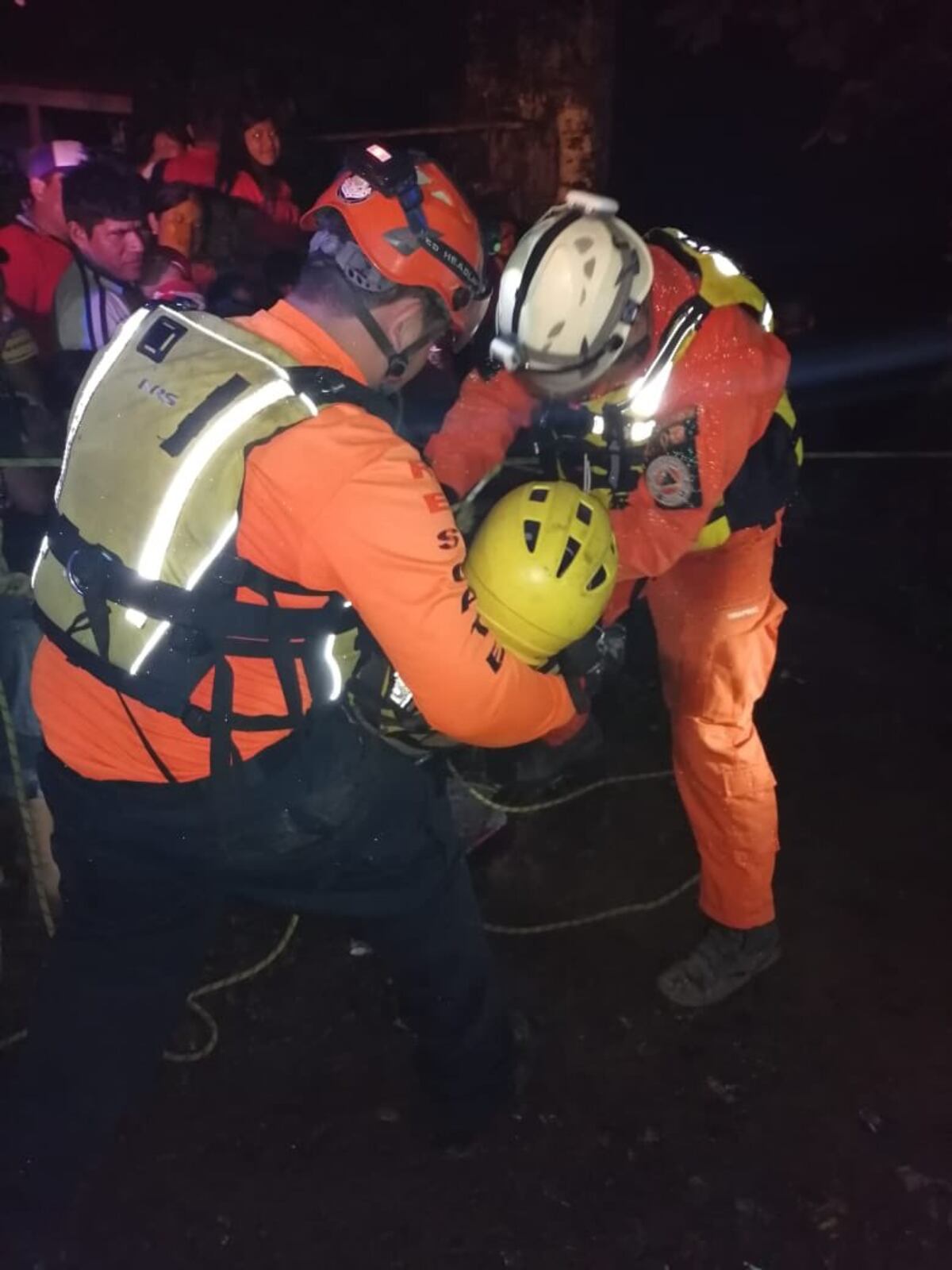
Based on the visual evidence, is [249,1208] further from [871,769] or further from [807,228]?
[807,228]

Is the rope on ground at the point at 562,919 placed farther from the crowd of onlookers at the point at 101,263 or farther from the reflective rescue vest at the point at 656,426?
the crowd of onlookers at the point at 101,263

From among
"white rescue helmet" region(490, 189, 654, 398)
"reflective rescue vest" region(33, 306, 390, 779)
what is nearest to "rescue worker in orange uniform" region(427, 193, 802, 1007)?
"white rescue helmet" region(490, 189, 654, 398)

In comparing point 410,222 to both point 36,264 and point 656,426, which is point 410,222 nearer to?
point 656,426

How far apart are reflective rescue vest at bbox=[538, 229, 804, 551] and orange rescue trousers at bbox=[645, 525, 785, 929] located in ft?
0.44

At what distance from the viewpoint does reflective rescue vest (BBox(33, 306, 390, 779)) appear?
1828mm

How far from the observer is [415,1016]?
8.67 ft

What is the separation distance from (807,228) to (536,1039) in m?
9.38

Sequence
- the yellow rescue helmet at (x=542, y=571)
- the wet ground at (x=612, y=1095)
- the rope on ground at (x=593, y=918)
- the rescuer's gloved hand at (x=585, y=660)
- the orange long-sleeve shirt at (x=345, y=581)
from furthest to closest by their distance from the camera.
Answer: the rope on ground at (x=593, y=918)
the wet ground at (x=612, y=1095)
the rescuer's gloved hand at (x=585, y=660)
the yellow rescue helmet at (x=542, y=571)
the orange long-sleeve shirt at (x=345, y=581)

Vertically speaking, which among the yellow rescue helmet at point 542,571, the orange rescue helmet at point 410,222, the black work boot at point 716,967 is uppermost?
the orange rescue helmet at point 410,222

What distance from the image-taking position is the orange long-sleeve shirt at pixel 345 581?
178cm

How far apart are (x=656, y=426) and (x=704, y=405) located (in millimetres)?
145

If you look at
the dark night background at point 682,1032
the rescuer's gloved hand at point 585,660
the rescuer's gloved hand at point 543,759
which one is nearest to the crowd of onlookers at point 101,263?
the dark night background at point 682,1032

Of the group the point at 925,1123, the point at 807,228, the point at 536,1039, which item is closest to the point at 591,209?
the point at 536,1039

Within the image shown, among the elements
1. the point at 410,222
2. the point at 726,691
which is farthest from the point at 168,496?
the point at 726,691
